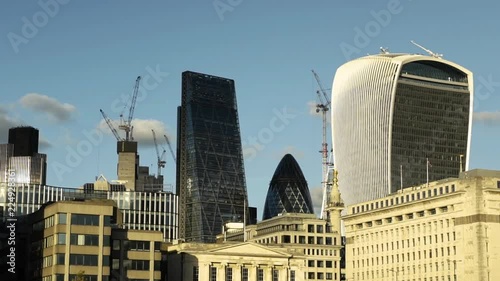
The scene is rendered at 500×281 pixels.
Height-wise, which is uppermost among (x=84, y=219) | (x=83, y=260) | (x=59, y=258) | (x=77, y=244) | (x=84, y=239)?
(x=84, y=219)

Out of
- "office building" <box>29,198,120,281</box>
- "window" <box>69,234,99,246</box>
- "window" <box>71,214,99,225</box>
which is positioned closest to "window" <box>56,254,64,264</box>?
"office building" <box>29,198,120,281</box>

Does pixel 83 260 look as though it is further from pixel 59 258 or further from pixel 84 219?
pixel 84 219

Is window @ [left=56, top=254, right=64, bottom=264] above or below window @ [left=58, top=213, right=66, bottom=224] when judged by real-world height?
below

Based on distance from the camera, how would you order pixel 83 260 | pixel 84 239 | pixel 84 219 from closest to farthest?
1. pixel 83 260
2. pixel 84 239
3. pixel 84 219

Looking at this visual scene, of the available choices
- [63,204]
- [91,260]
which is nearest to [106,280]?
[91,260]

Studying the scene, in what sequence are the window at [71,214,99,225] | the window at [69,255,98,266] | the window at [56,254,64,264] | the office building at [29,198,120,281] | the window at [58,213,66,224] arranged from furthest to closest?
the window at [71,214,99,225], the window at [58,213,66,224], the window at [69,255,98,266], the office building at [29,198,120,281], the window at [56,254,64,264]

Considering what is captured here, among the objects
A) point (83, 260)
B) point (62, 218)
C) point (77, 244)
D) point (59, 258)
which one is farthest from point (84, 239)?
point (59, 258)

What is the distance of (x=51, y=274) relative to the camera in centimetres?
19575

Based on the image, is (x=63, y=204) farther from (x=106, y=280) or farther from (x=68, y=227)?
(x=106, y=280)

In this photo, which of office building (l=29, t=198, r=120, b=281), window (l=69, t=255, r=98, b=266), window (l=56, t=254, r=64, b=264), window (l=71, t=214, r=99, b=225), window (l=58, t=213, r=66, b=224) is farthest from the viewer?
window (l=71, t=214, r=99, b=225)

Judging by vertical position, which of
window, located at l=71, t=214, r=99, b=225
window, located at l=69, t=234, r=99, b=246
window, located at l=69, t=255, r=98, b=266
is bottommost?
window, located at l=69, t=255, r=98, b=266

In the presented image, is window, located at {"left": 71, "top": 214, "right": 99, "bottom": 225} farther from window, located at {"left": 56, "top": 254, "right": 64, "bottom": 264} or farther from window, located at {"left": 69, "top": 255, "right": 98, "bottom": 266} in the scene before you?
window, located at {"left": 56, "top": 254, "right": 64, "bottom": 264}

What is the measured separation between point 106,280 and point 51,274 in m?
11.2

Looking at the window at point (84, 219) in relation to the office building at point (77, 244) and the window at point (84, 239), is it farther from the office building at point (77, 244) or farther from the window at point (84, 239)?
the window at point (84, 239)
